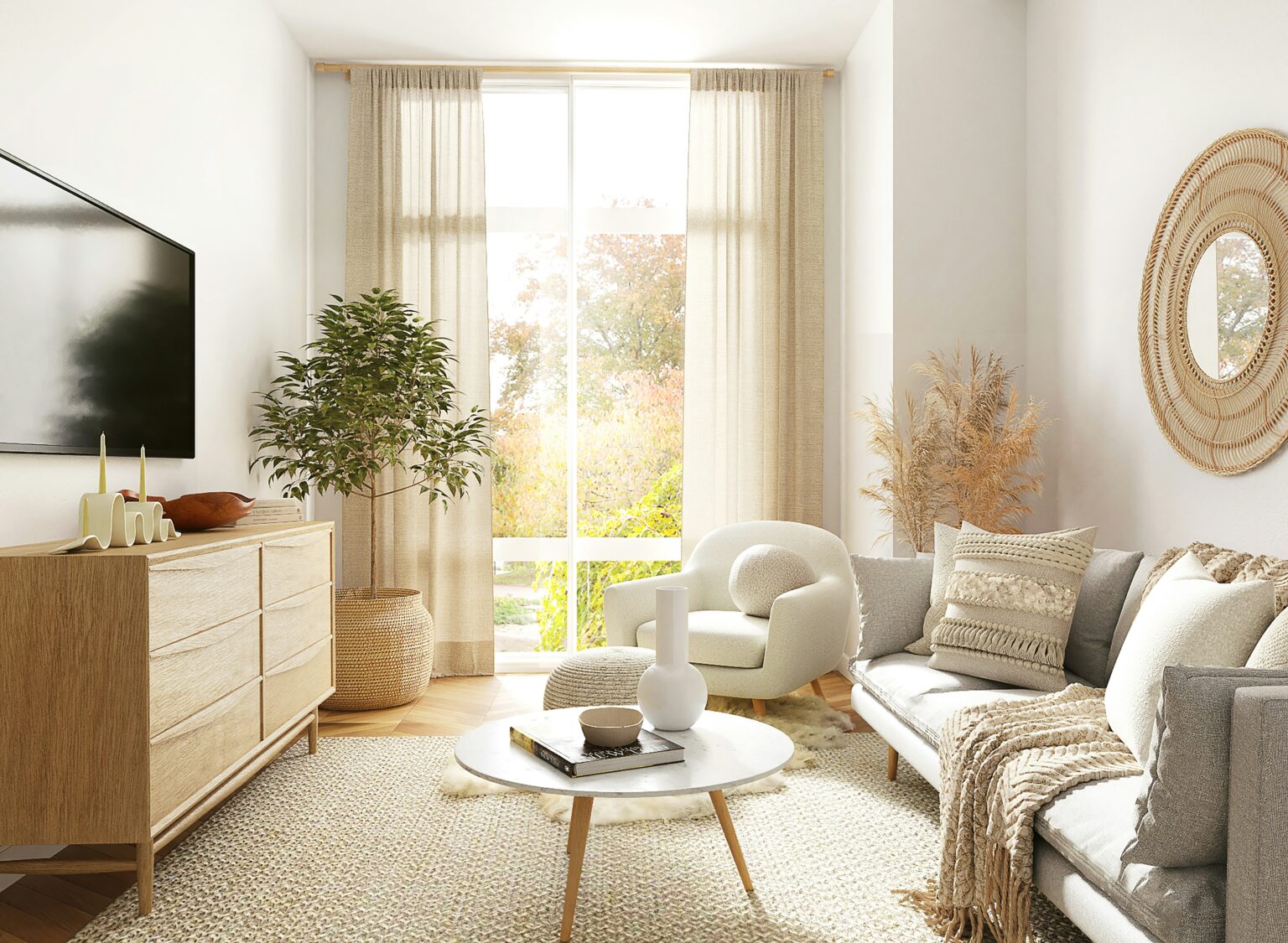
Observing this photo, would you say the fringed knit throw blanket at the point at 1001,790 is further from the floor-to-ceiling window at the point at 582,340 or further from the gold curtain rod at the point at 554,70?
the gold curtain rod at the point at 554,70

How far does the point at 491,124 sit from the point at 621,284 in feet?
3.60

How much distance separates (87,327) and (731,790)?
238cm

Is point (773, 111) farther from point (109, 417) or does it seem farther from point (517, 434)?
point (109, 417)

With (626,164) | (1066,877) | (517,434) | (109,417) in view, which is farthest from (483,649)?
(1066,877)

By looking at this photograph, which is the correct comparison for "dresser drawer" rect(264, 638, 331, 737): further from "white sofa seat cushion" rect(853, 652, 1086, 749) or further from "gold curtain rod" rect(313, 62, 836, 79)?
"gold curtain rod" rect(313, 62, 836, 79)

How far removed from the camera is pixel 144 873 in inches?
82.8

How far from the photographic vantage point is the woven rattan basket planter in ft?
13.0

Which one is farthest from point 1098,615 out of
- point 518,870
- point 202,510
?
point 202,510

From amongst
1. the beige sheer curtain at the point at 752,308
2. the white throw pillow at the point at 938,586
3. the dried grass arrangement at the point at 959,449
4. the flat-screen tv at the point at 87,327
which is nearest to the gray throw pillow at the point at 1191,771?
the white throw pillow at the point at 938,586

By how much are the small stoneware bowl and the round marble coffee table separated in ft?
0.29

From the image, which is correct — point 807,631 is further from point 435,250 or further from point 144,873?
point 435,250

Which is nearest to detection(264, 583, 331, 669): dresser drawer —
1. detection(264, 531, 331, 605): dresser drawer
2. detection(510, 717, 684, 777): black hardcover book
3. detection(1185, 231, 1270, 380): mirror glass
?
detection(264, 531, 331, 605): dresser drawer

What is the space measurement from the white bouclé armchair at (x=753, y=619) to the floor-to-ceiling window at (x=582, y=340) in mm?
702

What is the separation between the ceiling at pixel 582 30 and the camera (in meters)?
4.16
